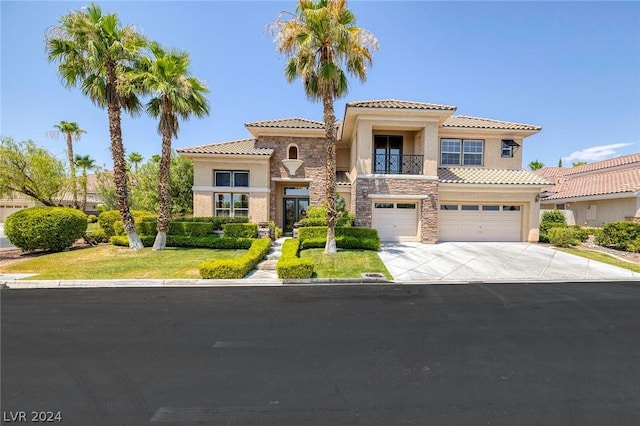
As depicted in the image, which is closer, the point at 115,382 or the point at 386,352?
the point at 115,382

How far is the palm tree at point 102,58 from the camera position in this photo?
11961mm

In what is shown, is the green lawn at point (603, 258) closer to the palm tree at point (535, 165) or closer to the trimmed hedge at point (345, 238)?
the trimmed hedge at point (345, 238)

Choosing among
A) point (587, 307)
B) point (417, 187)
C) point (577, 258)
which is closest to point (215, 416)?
point (587, 307)

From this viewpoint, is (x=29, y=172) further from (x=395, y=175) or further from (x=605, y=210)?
(x=605, y=210)

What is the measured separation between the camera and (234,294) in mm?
7723

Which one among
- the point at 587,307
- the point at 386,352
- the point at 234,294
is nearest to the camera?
the point at 386,352

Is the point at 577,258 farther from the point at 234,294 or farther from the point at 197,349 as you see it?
the point at 197,349

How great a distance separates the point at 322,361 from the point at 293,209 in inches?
624

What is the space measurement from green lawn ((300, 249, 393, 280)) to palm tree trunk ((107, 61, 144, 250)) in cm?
857

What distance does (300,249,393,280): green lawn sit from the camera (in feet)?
31.7

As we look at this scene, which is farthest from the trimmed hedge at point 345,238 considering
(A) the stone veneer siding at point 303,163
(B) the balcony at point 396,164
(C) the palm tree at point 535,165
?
(C) the palm tree at point 535,165

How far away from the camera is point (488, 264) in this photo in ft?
36.6

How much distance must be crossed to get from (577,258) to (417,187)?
7626 mm

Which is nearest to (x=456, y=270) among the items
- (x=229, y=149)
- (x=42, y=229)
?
(x=229, y=149)
